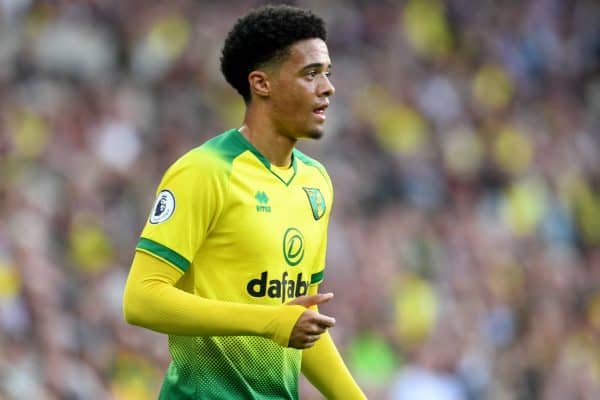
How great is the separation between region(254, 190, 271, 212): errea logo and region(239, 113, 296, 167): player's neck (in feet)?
0.61

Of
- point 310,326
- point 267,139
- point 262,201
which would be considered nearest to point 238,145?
point 267,139

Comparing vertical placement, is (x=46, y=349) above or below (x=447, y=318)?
below

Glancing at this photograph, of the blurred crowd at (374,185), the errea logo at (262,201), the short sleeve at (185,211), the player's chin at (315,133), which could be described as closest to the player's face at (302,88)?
the player's chin at (315,133)

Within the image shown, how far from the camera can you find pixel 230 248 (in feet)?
15.9

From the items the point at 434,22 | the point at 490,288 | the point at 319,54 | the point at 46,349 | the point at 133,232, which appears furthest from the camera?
the point at 434,22

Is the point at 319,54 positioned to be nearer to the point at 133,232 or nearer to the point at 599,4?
the point at 133,232

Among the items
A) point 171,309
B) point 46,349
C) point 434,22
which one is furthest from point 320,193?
point 434,22

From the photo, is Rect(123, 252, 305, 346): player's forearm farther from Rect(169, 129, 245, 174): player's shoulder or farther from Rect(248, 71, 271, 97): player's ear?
Rect(248, 71, 271, 97): player's ear

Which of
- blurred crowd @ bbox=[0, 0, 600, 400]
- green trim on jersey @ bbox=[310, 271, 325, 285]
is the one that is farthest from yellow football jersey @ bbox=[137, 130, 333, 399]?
blurred crowd @ bbox=[0, 0, 600, 400]

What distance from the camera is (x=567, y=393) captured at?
10844mm

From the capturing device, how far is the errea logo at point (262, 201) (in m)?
4.89

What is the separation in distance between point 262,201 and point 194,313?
21.0 inches

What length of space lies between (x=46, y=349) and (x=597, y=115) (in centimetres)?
749

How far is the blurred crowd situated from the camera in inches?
370
